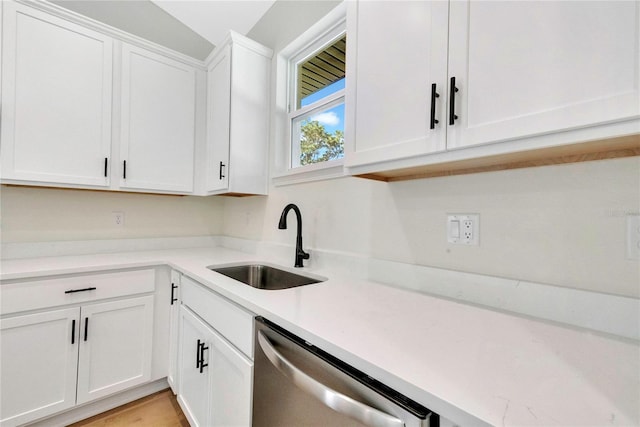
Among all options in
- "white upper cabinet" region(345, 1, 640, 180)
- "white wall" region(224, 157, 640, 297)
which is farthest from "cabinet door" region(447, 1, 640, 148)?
"white wall" region(224, 157, 640, 297)

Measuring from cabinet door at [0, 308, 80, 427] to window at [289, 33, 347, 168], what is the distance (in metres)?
1.64

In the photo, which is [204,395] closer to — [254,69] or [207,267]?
[207,267]

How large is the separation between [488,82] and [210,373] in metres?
1.50

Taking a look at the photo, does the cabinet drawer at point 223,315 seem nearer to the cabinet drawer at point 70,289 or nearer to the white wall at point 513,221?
the cabinet drawer at point 70,289

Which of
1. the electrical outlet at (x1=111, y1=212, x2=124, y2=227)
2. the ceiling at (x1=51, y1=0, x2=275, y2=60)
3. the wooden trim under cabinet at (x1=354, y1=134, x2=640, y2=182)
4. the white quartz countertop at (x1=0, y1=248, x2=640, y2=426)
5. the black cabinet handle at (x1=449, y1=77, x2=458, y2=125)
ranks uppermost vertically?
the ceiling at (x1=51, y1=0, x2=275, y2=60)

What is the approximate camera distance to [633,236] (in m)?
0.72

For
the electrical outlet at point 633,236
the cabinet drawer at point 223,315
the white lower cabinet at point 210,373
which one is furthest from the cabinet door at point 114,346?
the electrical outlet at point 633,236

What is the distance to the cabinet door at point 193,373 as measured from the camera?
1288 mm

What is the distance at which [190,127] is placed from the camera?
223 cm

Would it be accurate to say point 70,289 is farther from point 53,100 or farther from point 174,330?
point 53,100

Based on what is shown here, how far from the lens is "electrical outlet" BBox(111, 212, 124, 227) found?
2.15 m

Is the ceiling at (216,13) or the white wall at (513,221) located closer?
A: the white wall at (513,221)

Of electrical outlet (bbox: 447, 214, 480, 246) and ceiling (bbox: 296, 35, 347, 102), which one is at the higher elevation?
ceiling (bbox: 296, 35, 347, 102)

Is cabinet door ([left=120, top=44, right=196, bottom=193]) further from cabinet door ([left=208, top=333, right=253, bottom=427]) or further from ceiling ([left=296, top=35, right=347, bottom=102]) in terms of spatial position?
cabinet door ([left=208, top=333, right=253, bottom=427])
